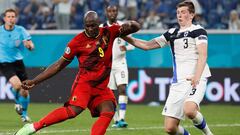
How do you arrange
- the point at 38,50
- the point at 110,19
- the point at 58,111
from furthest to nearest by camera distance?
the point at 38,50 → the point at 110,19 → the point at 58,111

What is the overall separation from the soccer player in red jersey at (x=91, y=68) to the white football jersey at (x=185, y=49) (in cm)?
74

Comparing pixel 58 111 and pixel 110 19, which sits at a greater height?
pixel 110 19

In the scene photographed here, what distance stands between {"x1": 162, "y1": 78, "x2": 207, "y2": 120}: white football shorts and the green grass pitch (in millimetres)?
2975

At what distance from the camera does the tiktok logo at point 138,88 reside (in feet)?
72.8

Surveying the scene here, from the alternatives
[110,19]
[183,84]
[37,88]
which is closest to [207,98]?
[37,88]

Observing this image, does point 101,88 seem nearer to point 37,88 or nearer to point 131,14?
point 37,88

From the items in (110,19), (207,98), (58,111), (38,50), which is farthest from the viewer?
(38,50)

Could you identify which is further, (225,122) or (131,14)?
(131,14)

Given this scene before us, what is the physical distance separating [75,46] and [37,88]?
12.1 m

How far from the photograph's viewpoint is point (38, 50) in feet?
76.7

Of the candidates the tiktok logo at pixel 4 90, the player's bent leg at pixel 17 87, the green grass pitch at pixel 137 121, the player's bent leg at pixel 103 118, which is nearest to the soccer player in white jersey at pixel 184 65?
the player's bent leg at pixel 103 118

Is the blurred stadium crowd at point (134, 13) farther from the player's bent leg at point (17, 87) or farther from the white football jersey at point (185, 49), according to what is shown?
the white football jersey at point (185, 49)

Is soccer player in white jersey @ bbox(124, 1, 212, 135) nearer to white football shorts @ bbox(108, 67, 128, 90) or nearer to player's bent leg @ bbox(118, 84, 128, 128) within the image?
player's bent leg @ bbox(118, 84, 128, 128)

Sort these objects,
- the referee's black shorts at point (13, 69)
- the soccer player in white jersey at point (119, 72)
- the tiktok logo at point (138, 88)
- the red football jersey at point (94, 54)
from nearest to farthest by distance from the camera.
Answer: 1. the red football jersey at point (94, 54)
2. the soccer player in white jersey at point (119, 72)
3. the referee's black shorts at point (13, 69)
4. the tiktok logo at point (138, 88)
